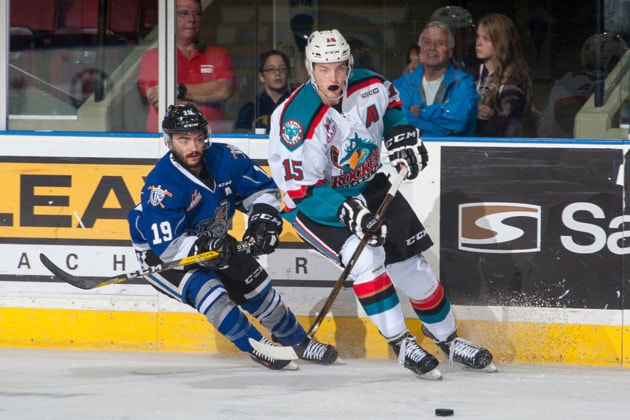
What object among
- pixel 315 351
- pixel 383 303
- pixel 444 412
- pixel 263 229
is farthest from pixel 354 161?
pixel 444 412

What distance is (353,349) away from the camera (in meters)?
4.40

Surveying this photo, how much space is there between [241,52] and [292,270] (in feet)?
2.71

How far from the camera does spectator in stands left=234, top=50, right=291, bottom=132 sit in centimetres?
444

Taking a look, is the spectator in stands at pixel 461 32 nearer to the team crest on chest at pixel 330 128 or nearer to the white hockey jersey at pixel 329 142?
the white hockey jersey at pixel 329 142

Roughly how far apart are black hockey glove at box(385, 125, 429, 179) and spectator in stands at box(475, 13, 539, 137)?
48 centimetres

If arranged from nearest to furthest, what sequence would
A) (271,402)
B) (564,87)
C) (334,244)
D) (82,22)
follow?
(271,402), (334,244), (564,87), (82,22)

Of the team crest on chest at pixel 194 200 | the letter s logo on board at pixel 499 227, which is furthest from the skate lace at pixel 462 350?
the team crest on chest at pixel 194 200

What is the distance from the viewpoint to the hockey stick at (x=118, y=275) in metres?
3.93

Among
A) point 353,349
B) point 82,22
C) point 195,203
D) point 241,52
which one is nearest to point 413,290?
point 353,349

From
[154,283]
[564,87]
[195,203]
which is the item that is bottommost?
[154,283]

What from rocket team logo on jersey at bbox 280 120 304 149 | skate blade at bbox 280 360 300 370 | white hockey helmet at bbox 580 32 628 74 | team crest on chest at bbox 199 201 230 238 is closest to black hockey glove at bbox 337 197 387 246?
rocket team logo on jersey at bbox 280 120 304 149

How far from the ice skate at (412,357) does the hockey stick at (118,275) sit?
1.94ft

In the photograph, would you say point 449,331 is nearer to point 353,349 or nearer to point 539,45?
point 353,349

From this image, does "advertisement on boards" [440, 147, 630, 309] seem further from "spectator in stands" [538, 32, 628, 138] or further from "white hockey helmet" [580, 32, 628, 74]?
"white hockey helmet" [580, 32, 628, 74]
